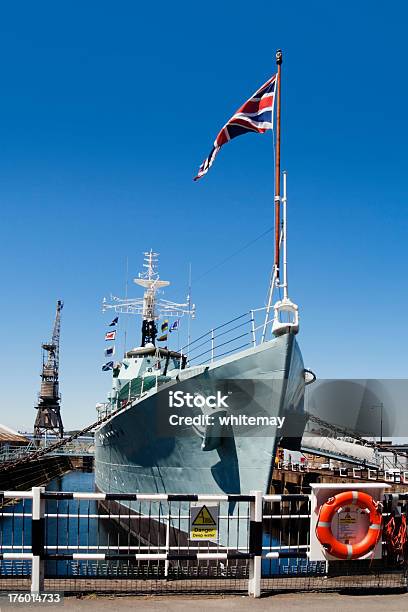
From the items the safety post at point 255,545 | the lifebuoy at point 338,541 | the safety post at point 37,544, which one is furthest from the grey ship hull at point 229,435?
the safety post at point 37,544

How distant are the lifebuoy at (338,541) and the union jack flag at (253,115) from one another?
11.3 meters

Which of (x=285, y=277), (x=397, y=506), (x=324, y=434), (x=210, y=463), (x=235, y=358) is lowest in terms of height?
(x=324, y=434)

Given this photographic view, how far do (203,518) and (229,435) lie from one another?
29.7 ft

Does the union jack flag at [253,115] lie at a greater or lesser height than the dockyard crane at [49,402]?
greater

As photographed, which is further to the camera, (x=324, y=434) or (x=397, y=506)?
(x=324, y=434)

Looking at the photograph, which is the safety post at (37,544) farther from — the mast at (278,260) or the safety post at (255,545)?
the mast at (278,260)

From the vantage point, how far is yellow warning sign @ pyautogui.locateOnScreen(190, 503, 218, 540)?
7.35 meters

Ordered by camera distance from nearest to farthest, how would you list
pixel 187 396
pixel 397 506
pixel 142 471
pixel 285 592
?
1. pixel 285 592
2. pixel 397 506
3. pixel 187 396
4. pixel 142 471

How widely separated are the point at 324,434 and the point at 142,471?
90.0 ft

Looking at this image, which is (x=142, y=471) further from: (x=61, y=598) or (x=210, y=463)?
(x=61, y=598)

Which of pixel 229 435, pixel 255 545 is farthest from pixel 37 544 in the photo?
pixel 229 435

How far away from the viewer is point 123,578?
23.5 feet

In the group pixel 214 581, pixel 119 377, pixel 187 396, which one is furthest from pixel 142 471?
pixel 214 581

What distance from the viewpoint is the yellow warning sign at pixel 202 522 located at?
7.35 m
